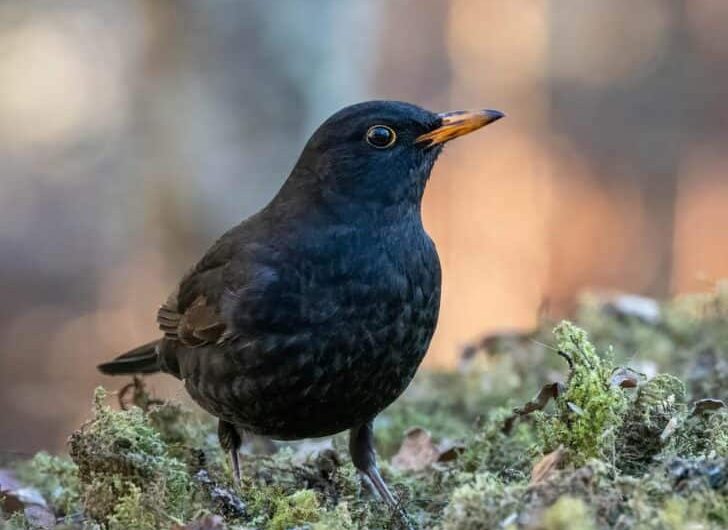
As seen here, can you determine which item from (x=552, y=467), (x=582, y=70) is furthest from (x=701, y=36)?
(x=552, y=467)

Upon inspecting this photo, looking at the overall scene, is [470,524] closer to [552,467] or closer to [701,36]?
[552,467]

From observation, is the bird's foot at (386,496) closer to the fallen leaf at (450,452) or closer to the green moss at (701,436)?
the fallen leaf at (450,452)

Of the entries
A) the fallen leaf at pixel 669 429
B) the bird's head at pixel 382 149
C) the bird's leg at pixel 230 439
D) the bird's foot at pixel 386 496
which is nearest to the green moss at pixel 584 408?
the fallen leaf at pixel 669 429

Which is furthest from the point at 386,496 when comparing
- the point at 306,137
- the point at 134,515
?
the point at 306,137

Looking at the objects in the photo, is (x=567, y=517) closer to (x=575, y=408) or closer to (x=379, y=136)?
(x=575, y=408)

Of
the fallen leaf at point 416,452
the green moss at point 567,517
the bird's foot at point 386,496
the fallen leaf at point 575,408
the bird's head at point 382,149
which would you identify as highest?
the bird's head at point 382,149

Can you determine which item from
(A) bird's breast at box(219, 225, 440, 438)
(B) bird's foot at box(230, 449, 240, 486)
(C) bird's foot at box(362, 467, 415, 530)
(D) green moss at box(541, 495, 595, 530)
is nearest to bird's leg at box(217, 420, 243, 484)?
(B) bird's foot at box(230, 449, 240, 486)

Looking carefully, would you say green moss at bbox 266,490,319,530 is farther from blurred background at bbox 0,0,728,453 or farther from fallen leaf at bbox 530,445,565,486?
blurred background at bbox 0,0,728,453
